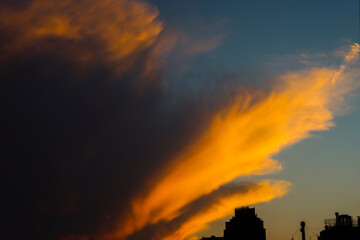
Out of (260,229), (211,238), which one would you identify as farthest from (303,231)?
(211,238)

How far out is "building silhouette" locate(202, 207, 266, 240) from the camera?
112 m

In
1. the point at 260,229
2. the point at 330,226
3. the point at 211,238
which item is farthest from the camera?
Result: the point at 211,238

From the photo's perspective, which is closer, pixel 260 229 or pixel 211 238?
pixel 260 229

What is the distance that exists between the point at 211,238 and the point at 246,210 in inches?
728

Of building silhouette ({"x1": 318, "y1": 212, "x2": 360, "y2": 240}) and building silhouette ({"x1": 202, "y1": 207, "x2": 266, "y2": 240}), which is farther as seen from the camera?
building silhouette ({"x1": 202, "y1": 207, "x2": 266, "y2": 240})

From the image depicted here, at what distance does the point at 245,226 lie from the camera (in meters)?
115

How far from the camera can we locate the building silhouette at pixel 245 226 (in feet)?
369

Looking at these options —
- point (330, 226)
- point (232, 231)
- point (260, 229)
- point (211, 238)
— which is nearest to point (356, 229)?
point (330, 226)

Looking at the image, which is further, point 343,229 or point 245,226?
point 245,226

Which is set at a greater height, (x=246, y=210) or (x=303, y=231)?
(x=246, y=210)

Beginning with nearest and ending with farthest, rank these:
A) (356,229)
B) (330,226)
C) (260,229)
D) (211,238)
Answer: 1. (356,229)
2. (330,226)
3. (260,229)
4. (211,238)

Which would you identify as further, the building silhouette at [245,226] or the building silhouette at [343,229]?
the building silhouette at [245,226]

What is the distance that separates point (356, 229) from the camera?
75.6 meters

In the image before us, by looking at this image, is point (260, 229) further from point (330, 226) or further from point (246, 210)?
point (330, 226)
